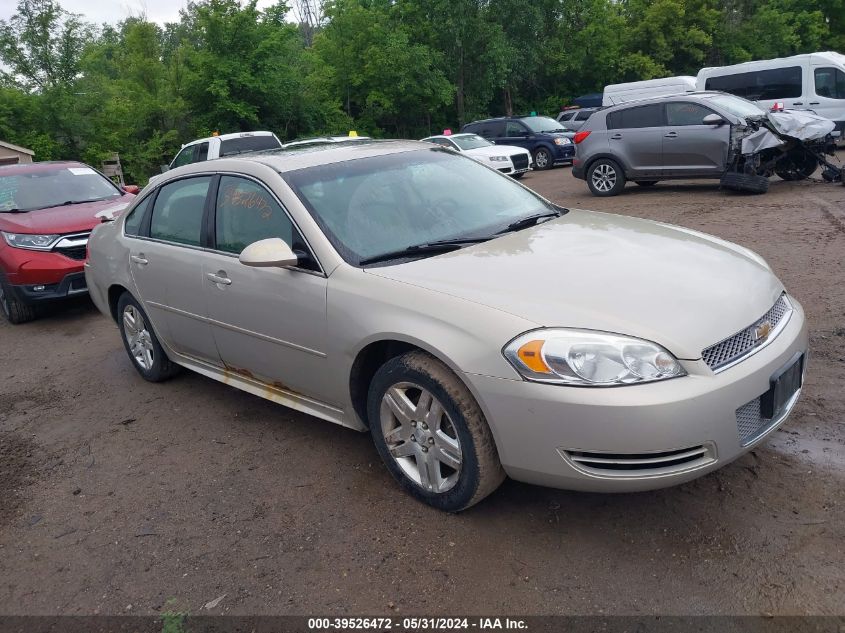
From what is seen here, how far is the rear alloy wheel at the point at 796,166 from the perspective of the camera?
466 inches

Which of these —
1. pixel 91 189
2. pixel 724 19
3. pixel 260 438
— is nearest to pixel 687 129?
pixel 91 189

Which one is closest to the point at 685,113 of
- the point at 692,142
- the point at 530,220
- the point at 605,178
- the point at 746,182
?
the point at 692,142

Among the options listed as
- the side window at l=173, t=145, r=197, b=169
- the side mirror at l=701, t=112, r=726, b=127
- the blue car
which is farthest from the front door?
the blue car

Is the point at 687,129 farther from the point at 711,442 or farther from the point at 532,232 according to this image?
the point at 711,442

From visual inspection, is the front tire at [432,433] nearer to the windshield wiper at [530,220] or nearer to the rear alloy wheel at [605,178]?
the windshield wiper at [530,220]

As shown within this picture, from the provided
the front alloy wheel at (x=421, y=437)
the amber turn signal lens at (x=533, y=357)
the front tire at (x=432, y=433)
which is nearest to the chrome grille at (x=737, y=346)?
the amber turn signal lens at (x=533, y=357)

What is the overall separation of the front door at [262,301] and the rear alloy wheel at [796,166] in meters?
10.6

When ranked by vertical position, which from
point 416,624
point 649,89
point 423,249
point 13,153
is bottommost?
point 416,624

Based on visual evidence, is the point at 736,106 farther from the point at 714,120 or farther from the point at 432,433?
the point at 432,433

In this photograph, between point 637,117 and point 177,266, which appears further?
point 637,117

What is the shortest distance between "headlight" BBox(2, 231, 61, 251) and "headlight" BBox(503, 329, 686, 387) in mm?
6529

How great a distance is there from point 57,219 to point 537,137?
15.7 m

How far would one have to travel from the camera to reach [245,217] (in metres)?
4.06

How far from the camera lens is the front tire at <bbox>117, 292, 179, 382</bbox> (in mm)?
5125
